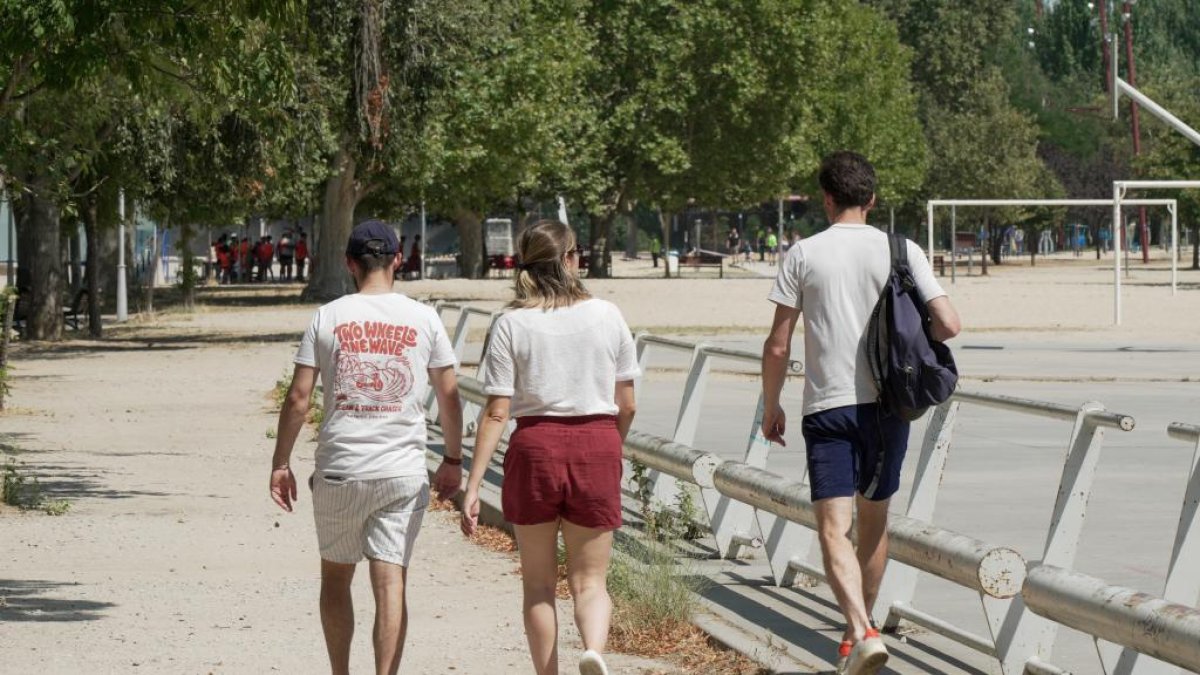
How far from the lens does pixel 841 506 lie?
6848mm

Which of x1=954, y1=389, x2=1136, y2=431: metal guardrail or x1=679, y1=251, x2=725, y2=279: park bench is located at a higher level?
x1=679, y1=251, x2=725, y2=279: park bench

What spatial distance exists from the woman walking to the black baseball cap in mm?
411

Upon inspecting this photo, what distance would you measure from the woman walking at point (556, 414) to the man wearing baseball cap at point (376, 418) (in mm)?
202

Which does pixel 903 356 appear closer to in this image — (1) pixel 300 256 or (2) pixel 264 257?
(2) pixel 264 257

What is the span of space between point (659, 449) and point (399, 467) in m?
3.44

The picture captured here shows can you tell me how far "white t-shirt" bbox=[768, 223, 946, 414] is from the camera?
6812 mm

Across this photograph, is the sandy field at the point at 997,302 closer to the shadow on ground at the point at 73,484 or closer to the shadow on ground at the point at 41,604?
the shadow on ground at the point at 73,484

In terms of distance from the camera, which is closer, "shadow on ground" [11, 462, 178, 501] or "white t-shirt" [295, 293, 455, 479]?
"white t-shirt" [295, 293, 455, 479]

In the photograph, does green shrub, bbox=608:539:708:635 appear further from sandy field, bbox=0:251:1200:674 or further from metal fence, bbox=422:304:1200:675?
metal fence, bbox=422:304:1200:675

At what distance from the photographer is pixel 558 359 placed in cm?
646

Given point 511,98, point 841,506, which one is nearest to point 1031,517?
point 841,506

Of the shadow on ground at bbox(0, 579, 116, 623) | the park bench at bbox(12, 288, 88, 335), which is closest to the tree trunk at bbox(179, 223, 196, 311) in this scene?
the park bench at bbox(12, 288, 88, 335)

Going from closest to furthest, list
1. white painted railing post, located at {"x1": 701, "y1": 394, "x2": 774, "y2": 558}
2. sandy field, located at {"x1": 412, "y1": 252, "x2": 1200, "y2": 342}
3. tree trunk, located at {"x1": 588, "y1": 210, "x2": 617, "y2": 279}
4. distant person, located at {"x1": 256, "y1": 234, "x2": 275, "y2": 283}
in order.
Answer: white painted railing post, located at {"x1": 701, "y1": 394, "x2": 774, "y2": 558} → sandy field, located at {"x1": 412, "y1": 252, "x2": 1200, "y2": 342} → tree trunk, located at {"x1": 588, "y1": 210, "x2": 617, "y2": 279} → distant person, located at {"x1": 256, "y1": 234, "x2": 275, "y2": 283}

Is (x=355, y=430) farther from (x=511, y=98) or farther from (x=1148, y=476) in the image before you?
(x=511, y=98)
